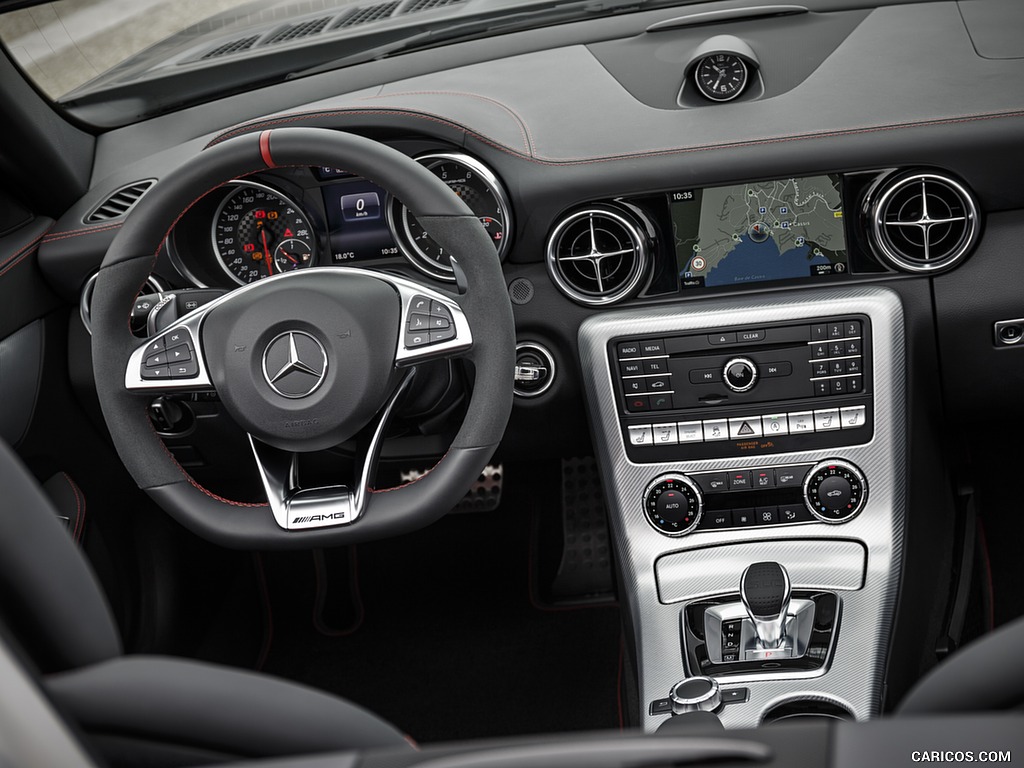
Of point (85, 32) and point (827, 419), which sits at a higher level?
point (85, 32)

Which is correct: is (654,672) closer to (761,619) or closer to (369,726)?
(761,619)

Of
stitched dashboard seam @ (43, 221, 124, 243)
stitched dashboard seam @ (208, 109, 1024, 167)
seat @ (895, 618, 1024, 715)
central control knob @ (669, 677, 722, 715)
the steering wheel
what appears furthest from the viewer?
stitched dashboard seam @ (43, 221, 124, 243)

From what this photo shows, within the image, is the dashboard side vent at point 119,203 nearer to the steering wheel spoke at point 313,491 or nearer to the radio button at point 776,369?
the steering wheel spoke at point 313,491

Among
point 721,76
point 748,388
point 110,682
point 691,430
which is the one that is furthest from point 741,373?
point 110,682

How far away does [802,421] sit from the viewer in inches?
81.4

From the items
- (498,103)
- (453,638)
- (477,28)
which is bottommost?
(453,638)

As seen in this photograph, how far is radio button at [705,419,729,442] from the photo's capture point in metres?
2.08

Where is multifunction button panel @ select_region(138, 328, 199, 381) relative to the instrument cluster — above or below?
below

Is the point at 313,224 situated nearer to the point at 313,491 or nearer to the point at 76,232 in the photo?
the point at 76,232

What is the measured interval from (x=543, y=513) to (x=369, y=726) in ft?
6.57

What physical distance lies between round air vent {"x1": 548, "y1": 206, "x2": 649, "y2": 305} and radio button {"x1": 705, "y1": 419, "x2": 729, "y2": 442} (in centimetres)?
30

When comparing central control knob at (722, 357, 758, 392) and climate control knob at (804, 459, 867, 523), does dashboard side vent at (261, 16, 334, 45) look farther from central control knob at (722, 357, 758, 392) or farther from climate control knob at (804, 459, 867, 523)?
climate control knob at (804, 459, 867, 523)

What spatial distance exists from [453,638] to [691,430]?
3.41 ft

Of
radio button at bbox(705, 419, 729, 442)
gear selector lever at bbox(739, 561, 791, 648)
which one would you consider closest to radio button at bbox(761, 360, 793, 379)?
radio button at bbox(705, 419, 729, 442)
